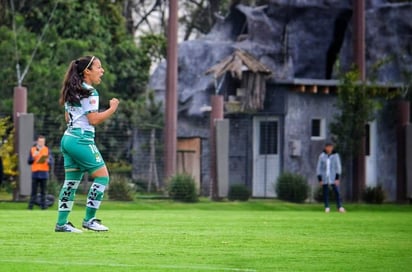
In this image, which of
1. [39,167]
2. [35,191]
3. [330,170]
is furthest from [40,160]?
[330,170]

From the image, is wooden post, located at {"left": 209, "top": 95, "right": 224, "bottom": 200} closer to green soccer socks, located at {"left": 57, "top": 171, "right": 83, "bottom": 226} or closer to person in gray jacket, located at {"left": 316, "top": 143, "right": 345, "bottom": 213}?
person in gray jacket, located at {"left": 316, "top": 143, "right": 345, "bottom": 213}

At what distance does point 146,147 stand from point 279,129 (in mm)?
7542

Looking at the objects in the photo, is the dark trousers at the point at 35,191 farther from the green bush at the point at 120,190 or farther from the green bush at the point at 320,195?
the green bush at the point at 320,195

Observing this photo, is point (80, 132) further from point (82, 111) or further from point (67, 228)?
point (67, 228)

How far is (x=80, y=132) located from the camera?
14.8 meters

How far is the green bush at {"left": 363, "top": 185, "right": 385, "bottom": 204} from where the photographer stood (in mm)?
35875

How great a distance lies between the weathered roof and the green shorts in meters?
26.3

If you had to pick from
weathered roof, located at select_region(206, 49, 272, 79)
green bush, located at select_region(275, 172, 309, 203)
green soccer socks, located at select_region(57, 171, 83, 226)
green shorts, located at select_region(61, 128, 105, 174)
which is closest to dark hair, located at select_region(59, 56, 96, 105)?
green shorts, located at select_region(61, 128, 105, 174)

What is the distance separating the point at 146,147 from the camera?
35000mm

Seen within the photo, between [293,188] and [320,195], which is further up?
Answer: [293,188]

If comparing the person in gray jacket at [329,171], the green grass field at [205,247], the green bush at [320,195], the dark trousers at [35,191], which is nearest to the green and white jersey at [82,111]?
the green grass field at [205,247]

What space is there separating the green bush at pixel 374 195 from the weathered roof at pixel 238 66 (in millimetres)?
6660

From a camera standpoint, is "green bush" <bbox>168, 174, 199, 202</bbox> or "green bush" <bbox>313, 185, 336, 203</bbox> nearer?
"green bush" <bbox>168, 174, 199, 202</bbox>

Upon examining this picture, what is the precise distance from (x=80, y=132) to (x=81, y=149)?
215mm
